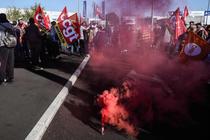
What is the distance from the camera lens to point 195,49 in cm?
805

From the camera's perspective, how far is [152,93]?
6074mm

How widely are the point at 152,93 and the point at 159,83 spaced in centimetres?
25

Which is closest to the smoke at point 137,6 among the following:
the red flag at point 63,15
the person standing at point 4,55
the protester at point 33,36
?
the protester at point 33,36

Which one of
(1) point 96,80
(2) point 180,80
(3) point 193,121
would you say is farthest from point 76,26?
(3) point 193,121

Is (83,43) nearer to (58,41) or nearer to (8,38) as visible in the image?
(58,41)

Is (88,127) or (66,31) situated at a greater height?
(66,31)

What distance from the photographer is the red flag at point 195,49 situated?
798 centimetres

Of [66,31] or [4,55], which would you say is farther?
[66,31]

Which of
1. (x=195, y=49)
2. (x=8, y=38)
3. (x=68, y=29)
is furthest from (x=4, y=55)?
(x=68, y=29)

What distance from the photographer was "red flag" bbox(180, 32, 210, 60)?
26.2ft

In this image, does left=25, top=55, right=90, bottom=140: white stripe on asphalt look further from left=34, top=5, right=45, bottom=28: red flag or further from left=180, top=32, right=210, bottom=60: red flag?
left=34, top=5, right=45, bottom=28: red flag

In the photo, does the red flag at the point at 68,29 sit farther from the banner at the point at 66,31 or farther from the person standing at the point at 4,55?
the person standing at the point at 4,55

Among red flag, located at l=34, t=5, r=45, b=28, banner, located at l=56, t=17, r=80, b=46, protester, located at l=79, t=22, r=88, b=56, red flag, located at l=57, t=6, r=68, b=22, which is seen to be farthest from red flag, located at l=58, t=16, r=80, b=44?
red flag, located at l=34, t=5, r=45, b=28

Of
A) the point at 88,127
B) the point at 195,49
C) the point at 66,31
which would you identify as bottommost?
the point at 88,127
